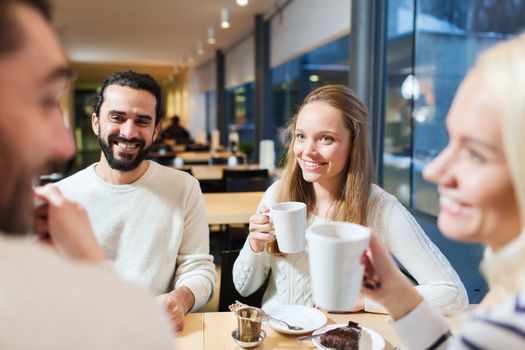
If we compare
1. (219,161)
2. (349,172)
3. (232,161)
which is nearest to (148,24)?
(219,161)

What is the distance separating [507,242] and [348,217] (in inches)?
37.5

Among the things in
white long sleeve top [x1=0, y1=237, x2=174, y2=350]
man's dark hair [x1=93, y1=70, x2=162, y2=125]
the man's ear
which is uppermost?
man's dark hair [x1=93, y1=70, x2=162, y2=125]

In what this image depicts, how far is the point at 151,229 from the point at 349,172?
0.80m

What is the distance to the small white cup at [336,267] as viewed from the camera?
71 cm

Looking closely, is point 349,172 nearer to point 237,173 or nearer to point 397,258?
point 397,258

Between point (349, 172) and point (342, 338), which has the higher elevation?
point (349, 172)

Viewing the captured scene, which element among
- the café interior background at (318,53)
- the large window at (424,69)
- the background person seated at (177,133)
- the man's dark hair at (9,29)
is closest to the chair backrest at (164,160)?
the café interior background at (318,53)

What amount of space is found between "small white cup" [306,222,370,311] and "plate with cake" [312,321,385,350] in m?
0.45

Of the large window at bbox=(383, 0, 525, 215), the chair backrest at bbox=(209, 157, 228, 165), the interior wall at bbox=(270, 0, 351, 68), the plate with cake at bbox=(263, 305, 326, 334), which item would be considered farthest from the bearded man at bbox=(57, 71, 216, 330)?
the chair backrest at bbox=(209, 157, 228, 165)

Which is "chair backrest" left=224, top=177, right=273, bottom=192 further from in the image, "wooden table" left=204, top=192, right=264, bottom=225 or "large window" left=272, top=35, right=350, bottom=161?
"large window" left=272, top=35, right=350, bottom=161

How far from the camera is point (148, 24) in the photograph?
8359 mm

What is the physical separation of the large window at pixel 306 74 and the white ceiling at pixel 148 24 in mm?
1085

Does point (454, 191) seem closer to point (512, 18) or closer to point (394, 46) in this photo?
point (512, 18)

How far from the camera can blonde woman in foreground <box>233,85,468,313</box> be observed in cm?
155
